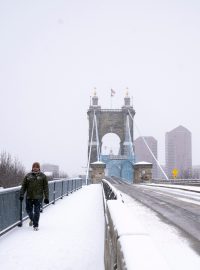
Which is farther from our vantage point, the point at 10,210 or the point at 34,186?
the point at 34,186

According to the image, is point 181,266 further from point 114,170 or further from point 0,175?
point 114,170

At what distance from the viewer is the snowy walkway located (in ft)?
18.5

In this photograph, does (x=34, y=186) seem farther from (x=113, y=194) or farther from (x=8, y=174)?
(x=8, y=174)

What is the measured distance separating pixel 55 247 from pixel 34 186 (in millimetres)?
2439

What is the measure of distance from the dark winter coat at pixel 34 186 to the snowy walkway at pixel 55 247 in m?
0.77

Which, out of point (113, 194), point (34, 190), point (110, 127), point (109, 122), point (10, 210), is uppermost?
point (109, 122)

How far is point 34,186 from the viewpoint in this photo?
9.02 m

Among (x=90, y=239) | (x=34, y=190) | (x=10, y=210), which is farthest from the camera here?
(x=34, y=190)

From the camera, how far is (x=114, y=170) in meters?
120

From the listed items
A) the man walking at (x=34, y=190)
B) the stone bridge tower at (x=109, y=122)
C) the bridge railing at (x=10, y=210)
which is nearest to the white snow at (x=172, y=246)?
the man walking at (x=34, y=190)

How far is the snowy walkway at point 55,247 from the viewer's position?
563 centimetres

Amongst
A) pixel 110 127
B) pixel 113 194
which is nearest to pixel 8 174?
pixel 113 194

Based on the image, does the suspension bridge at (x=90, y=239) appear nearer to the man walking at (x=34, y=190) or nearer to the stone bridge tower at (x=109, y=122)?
the man walking at (x=34, y=190)

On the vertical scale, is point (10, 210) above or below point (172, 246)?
above
